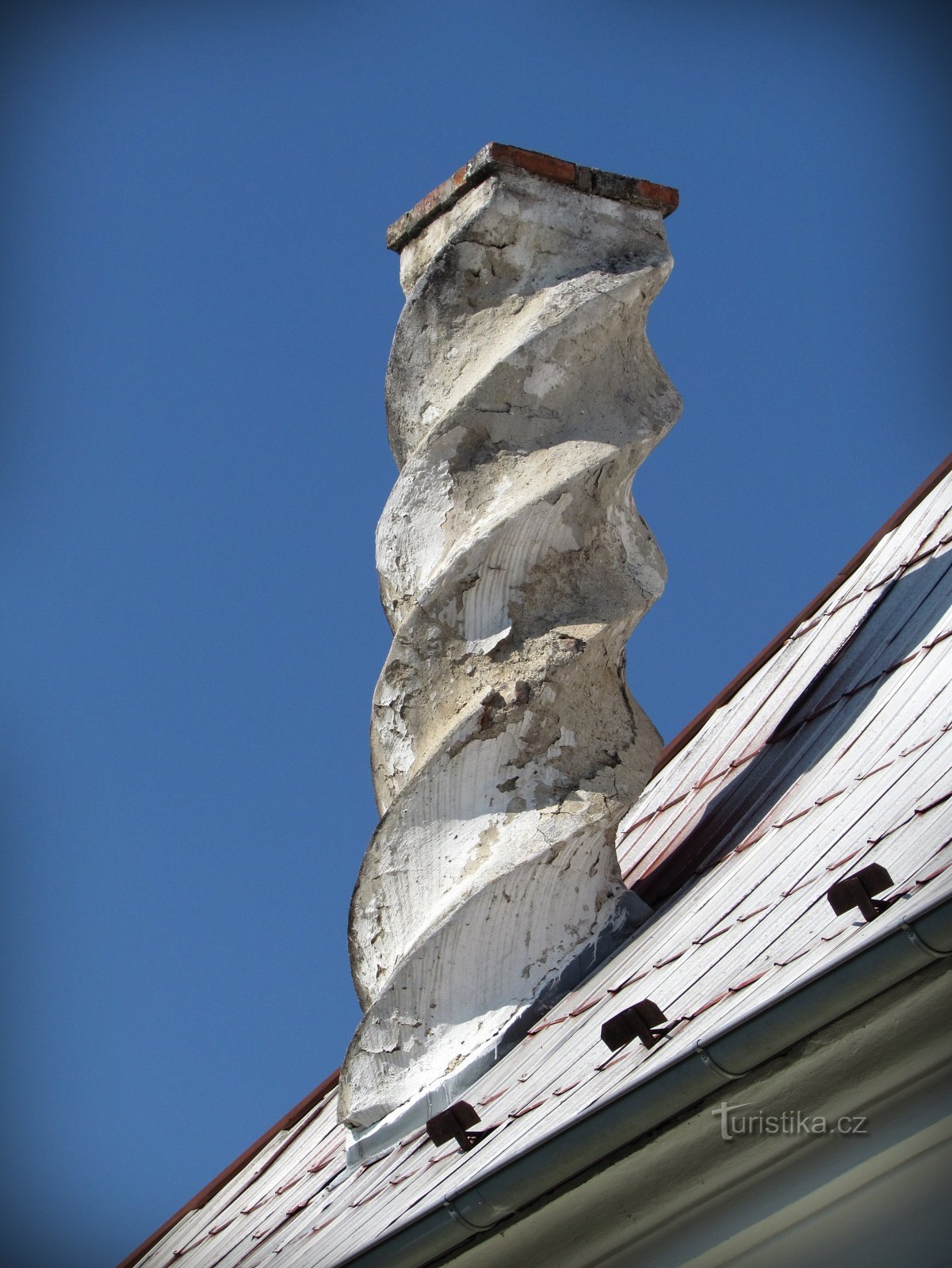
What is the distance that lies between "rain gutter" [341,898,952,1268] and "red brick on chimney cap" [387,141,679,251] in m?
3.42

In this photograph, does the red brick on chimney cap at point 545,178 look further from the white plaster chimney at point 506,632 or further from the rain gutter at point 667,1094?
the rain gutter at point 667,1094

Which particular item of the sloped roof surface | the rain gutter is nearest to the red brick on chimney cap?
the sloped roof surface

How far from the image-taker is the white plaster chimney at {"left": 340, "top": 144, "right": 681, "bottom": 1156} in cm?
615

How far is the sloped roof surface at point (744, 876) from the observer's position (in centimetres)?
471

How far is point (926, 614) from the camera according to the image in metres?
6.40

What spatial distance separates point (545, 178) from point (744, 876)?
7.57 feet

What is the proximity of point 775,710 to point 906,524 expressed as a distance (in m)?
0.87

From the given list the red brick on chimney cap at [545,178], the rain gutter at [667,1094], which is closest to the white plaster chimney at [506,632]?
the red brick on chimney cap at [545,178]

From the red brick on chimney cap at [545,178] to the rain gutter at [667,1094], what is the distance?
135 inches

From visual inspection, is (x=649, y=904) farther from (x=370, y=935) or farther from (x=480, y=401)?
(x=480, y=401)

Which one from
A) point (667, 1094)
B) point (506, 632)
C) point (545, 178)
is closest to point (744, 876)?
point (506, 632)

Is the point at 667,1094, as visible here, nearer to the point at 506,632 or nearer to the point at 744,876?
the point at 744,876

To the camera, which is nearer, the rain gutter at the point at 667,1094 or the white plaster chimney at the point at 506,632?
the rain gutter at the point at 667,1094

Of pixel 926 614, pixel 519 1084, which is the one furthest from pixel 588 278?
pixel 519 1084
